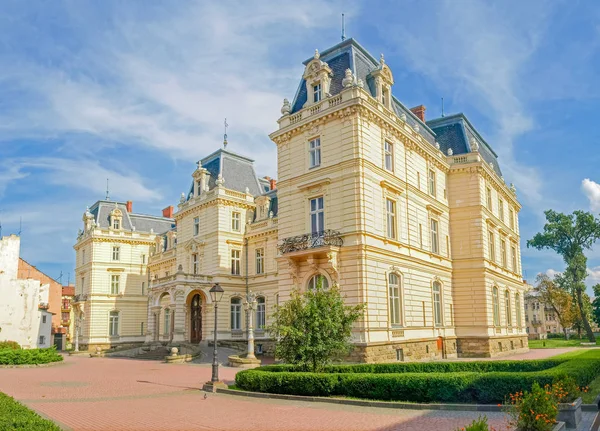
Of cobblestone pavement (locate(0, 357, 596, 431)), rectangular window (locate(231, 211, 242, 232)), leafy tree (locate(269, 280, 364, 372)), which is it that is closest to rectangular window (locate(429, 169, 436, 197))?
rectangular window (locate(231, 211, 242, 232))

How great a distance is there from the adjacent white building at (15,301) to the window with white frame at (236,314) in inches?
638

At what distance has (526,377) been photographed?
13.8 meters

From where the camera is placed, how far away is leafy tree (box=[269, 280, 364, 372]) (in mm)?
18484

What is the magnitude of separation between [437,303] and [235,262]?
59.1 feet

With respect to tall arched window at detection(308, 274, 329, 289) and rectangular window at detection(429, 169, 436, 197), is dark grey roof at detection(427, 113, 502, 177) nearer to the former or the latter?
rectangular window at detection(429, 169, 436, 197)

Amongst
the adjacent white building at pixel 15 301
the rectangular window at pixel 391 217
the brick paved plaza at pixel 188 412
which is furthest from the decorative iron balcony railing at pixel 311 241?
the adjacent white building at pixel 15 301

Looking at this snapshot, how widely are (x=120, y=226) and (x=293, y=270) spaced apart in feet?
122

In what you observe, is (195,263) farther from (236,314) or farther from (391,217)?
(391,217)

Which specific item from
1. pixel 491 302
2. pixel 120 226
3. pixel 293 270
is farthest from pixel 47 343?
pixel 491 302

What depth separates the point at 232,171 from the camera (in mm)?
46562

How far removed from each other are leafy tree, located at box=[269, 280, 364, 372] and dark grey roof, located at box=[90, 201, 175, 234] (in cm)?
4452

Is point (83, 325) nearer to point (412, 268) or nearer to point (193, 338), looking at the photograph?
point (193, 338)

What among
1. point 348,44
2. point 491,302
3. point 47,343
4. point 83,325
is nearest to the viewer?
point 348,44

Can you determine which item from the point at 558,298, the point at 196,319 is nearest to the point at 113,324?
the point at 196,319
